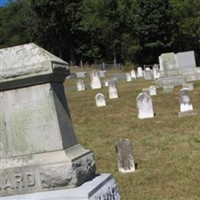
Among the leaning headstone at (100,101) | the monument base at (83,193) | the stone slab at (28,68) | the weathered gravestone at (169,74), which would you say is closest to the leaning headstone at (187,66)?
the weathered gravestone at (169,74)

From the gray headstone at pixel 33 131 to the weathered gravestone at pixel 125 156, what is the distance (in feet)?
19.0

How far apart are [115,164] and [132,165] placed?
815mm

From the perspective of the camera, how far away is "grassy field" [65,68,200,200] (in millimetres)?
8469

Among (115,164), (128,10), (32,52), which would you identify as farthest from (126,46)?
(32,52)

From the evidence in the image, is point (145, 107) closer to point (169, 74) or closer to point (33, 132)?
point (169, 74)

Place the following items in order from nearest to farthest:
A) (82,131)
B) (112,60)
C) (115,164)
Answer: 1. (115,164)
2. (82,131)
3. (112,60)

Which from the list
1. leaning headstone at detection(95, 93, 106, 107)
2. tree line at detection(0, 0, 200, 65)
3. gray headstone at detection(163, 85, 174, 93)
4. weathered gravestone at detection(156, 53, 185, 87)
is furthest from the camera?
tree line at detection(0, 0, 200, 65)

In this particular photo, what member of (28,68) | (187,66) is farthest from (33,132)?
(187,66)

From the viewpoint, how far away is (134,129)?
15.3 metres

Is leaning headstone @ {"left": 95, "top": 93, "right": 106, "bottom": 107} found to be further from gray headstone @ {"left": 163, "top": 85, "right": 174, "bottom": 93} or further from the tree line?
the tree line

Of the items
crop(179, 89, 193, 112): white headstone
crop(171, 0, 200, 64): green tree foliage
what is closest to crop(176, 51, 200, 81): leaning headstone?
crop(179, 89, 193, 112): white headstone

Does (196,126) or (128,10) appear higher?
(128,10)

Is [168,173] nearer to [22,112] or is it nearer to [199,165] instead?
[199,165]

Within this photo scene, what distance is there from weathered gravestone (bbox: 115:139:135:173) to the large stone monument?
228 inches
